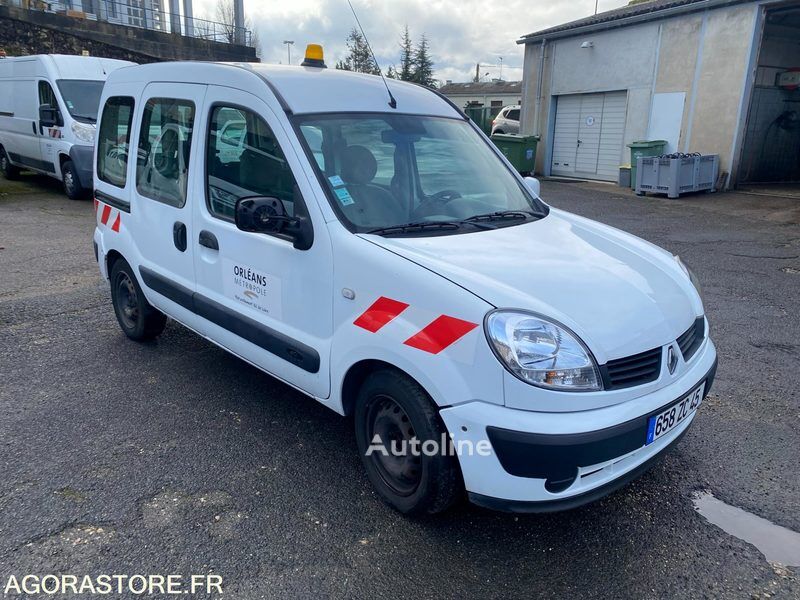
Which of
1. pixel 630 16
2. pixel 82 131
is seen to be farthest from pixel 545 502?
pixel 630 16

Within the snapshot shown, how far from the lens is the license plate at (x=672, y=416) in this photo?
240 cm

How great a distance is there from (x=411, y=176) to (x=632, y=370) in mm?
1529

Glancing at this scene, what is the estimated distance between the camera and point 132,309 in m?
4.71

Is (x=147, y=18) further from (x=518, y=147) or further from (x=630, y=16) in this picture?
(x=630, y=16)

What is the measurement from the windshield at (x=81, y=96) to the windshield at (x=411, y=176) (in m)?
9.43

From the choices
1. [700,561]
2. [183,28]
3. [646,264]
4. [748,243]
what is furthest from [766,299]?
[183,28]

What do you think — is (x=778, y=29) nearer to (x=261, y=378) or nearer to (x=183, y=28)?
(x=261, y=378)

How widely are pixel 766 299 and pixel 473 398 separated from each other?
16.5 feet

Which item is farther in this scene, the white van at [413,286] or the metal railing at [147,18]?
the metal railing at [147,18]

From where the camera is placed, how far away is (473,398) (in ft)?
7.39

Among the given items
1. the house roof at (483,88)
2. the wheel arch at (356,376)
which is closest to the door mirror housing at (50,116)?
the wheel arch at (356,376)

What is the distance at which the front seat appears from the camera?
111 inches

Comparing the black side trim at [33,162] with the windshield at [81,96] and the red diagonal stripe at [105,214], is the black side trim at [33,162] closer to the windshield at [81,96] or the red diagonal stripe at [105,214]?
the windshield at [81,96]

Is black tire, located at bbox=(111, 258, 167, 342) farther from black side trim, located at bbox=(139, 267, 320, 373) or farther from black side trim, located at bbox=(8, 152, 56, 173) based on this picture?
black side trim, located at bbox=(8, 152, 56, 173)
